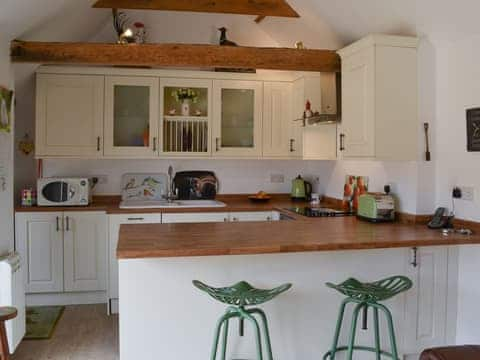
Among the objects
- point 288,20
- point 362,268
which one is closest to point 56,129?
point 288,20

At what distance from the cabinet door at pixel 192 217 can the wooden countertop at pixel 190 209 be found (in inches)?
1.4

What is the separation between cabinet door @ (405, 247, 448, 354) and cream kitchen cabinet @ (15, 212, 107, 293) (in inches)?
103

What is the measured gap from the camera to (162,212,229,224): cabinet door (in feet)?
13.6

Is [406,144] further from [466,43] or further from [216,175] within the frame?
[216,175]

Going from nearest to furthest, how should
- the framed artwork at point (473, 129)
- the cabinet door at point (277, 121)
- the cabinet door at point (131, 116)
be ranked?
the framed artwork at point (473, 129), the cabinet door at point (131, 116), the cabinet door at point (277, 121)

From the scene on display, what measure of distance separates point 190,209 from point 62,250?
3.89 ft

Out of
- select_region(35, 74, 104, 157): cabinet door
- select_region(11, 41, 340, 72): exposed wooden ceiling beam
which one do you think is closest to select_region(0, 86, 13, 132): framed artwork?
select_region(11, 41, 340, 72): exposed wooden ceiling beam

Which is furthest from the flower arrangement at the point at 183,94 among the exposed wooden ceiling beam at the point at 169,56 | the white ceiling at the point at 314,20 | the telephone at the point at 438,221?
the telephone at the point at 438,221

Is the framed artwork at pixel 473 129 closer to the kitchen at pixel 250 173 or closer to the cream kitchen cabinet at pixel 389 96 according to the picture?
the kitchen at pixel 250 173

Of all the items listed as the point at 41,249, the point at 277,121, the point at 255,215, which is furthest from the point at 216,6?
the point at 41,249

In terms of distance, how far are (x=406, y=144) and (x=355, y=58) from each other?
0.72 meters

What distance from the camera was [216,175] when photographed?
16.1 feet

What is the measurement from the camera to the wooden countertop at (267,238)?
7.64 feet

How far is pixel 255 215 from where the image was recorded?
4359 mm
